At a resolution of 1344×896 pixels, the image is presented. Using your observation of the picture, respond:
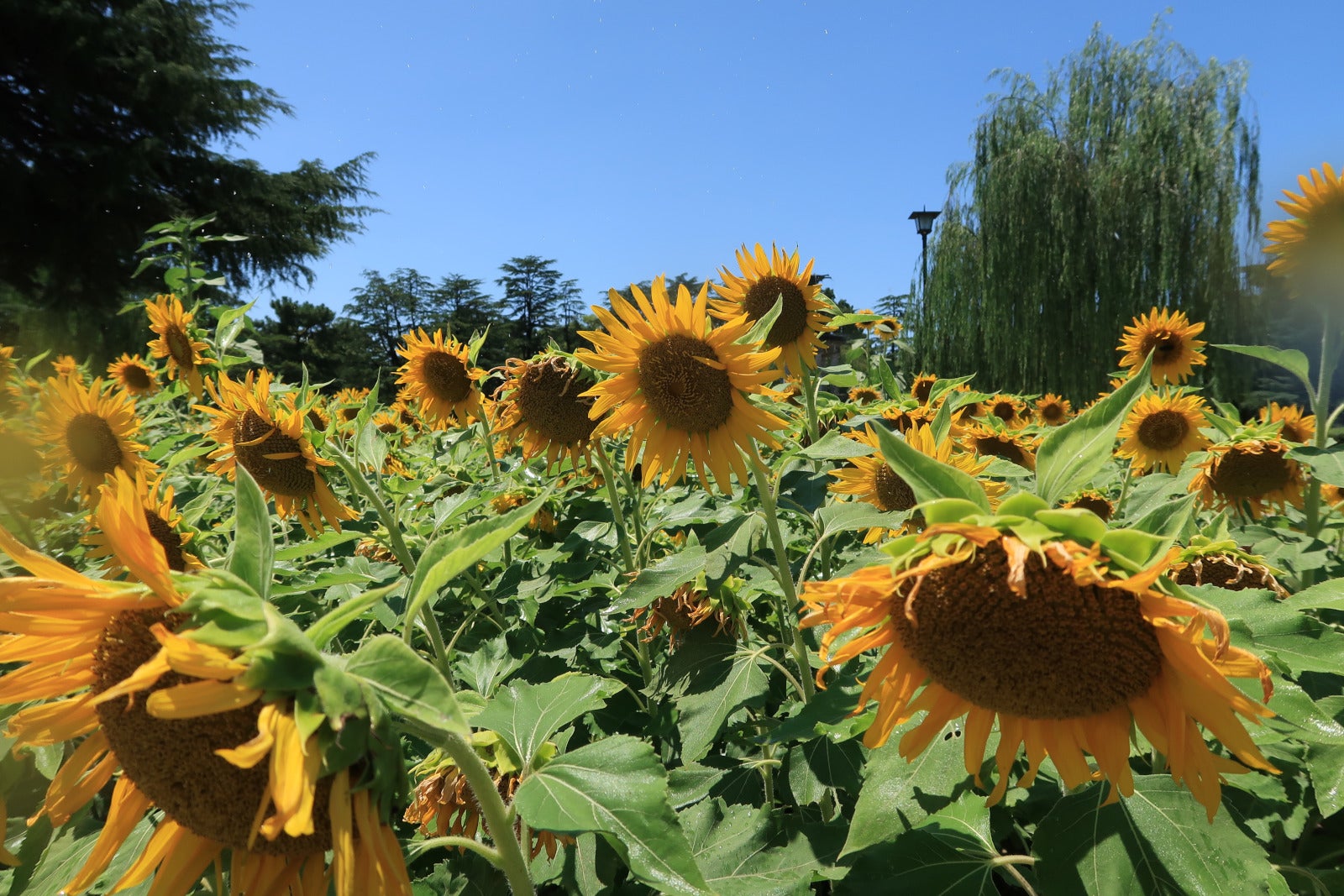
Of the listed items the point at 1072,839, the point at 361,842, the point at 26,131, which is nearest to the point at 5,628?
the point at 361,842

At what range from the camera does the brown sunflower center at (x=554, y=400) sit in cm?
242

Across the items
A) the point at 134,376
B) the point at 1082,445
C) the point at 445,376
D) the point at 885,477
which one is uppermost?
the point at 134,376

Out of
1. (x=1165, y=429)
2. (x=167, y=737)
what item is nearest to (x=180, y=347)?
(x=167, y=737)

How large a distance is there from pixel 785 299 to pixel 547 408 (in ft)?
3.11

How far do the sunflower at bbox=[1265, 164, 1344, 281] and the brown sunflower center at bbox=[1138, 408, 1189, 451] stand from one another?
2.46 feet

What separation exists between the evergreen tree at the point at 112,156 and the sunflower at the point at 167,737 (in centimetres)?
2017

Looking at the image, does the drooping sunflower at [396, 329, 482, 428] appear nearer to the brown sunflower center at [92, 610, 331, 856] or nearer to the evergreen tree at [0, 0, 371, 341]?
the brown sunflower center at [92, 610, 331, 856]

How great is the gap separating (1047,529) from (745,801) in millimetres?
1062

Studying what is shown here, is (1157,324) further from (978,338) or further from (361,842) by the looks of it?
(978,338)

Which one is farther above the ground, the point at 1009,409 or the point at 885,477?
the point at 885,477

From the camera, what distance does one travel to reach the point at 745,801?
1589 millimetres

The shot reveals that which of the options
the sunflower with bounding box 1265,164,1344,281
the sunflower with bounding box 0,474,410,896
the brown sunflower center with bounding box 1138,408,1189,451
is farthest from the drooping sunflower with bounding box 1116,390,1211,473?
the sunflower with bounding box 0,474,410,896

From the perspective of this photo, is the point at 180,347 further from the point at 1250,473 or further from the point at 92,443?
the point at 1250,473

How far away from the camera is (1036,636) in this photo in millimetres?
797
